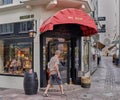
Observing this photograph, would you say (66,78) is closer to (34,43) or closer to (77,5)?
(34,43)

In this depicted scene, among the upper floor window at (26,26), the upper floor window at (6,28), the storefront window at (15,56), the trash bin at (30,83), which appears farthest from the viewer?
the upper floor window at (6,28)

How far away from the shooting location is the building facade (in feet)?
43.3

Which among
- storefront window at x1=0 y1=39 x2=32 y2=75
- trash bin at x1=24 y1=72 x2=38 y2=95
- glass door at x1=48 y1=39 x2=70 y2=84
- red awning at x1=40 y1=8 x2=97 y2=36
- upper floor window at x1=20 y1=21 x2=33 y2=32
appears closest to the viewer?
red awning at x1=40 y1=8 x2=97 y2=36

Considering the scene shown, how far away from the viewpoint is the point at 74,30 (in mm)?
14375

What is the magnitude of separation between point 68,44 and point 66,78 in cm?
175

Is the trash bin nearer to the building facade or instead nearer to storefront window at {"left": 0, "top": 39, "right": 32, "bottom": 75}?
the building facade

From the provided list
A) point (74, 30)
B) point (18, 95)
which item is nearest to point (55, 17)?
point (74, 30)

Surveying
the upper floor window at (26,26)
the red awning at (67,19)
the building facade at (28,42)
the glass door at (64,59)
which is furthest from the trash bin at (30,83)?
the upper floor window at (26,26)

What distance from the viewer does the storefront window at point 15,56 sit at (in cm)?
1388

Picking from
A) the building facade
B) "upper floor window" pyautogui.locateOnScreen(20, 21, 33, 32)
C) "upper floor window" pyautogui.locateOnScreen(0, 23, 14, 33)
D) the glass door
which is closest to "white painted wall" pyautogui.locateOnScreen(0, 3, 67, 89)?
the building facade

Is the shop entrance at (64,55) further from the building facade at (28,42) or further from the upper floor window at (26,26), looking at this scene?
the upper floor window at (26,26)

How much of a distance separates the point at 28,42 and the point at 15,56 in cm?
137

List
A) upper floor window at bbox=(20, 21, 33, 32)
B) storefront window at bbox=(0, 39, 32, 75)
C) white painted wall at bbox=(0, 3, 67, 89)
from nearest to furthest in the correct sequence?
white painted wall at bbox=(0, 3, 67, 89) → upper floor window at bbox=(20, 21, 33, 32) → storefront window at bbox=(0, 39, 32, 75)

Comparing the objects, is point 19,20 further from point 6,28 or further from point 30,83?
point 30,83
